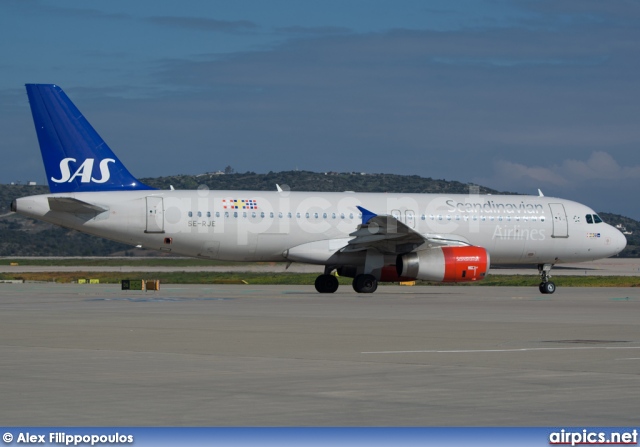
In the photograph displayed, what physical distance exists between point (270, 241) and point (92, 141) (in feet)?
24.4

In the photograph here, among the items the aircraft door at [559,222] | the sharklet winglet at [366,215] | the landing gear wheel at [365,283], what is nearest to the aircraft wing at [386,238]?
the sharklet winglet at [366,215]

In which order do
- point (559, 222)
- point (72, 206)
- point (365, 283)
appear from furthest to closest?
point (559, 222) < point (365, 283) < point (72, 206)

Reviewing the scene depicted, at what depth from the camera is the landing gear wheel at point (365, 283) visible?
128ft

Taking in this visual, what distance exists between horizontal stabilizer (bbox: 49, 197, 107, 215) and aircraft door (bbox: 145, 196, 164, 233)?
1614 mm

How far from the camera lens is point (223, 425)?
9719 mm

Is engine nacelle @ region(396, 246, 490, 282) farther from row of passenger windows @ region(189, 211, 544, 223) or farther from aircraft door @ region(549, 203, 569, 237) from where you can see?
aircraft door @ region(549, 203, 569, 237)

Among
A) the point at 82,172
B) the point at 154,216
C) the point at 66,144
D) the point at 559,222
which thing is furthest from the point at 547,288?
the point at 66,144

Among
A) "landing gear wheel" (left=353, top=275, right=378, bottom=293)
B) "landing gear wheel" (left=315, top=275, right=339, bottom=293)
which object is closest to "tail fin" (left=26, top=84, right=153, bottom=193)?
"landing gear wheel" (left=315, top=275, right=339, bottom=293)

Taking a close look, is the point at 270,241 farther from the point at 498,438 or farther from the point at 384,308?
the point at 498,438

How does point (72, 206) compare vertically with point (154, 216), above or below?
above

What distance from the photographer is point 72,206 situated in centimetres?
3625

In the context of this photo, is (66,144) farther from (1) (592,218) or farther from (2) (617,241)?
(2) (617,241)

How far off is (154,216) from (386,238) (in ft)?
27.6

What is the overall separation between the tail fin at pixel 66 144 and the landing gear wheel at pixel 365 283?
32.3 feet
